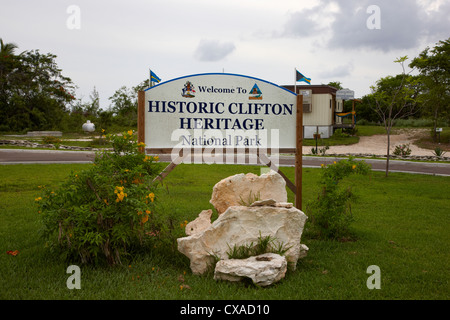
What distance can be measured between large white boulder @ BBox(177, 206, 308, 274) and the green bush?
718mm

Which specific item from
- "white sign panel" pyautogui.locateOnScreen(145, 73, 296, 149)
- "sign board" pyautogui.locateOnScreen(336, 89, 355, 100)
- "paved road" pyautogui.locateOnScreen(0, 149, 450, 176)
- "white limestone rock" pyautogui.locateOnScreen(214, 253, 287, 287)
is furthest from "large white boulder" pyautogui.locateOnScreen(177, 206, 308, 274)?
"sign board" pyautogui.locateOnScreen(336, 89, 355, 100)

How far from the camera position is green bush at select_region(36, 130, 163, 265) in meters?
4.88

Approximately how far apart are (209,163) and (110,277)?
1207cm

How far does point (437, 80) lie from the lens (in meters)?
30.6

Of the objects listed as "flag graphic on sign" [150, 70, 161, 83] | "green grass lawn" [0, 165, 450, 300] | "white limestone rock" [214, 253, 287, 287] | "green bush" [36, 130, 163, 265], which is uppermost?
"flag graphic on sign" [150, 70, 161, 83]

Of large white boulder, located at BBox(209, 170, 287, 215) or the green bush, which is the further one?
large white boulder, located at BBox(209, 170, 287, 215)

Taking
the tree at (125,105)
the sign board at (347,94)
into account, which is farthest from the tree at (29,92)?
the sign board at (347,94)

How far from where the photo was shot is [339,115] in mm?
35062

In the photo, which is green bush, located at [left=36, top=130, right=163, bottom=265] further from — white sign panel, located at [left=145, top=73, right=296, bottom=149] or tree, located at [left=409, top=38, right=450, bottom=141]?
tree, located at [left=409, top=38, right=450, bottom=141]

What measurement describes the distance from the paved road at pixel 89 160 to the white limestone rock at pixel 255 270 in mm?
12851

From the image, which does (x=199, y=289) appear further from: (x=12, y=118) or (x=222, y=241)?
(x=12, y=118)

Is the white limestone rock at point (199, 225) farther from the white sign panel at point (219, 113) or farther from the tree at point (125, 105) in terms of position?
the tree at point (125, 105)

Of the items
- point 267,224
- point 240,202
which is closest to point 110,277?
point 267,224

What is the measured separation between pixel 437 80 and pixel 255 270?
3096 centimetres
